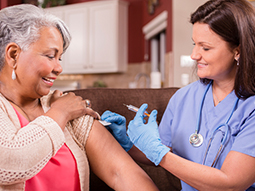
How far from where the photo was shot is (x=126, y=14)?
5.22 metres

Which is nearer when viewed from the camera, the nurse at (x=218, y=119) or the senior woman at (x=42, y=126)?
the senior woman at (x=42, y=126)

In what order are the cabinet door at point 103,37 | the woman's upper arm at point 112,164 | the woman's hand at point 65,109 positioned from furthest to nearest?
1. the cabinet door at point 103,37
2. the woman's upper arm at point 112,164
3. the woman's hand at point 65,109

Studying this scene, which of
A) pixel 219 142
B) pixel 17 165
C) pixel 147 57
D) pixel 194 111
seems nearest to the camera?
pixel 17 165

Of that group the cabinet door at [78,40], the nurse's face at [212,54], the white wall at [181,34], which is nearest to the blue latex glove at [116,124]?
the nurse's face at [212,54]

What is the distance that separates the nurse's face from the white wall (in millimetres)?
2312

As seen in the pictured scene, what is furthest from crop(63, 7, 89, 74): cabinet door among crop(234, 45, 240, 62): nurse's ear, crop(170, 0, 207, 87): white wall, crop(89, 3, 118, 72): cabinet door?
crop(234, 45, 240, 62): nurse's ear

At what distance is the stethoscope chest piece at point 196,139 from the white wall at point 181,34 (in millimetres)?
2311

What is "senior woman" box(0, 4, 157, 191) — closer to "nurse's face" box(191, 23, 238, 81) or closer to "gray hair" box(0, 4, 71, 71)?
"gray hair" box(0, 4, 71, 71)

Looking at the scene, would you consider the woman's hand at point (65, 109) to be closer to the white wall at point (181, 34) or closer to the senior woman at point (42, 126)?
the senior woman at point (42, 126)

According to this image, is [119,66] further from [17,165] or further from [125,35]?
[17,165]

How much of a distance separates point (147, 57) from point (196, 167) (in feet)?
14.0

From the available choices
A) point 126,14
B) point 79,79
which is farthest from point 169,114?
point 79,79

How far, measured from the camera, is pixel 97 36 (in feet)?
17.0

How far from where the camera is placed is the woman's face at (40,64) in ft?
3.13
